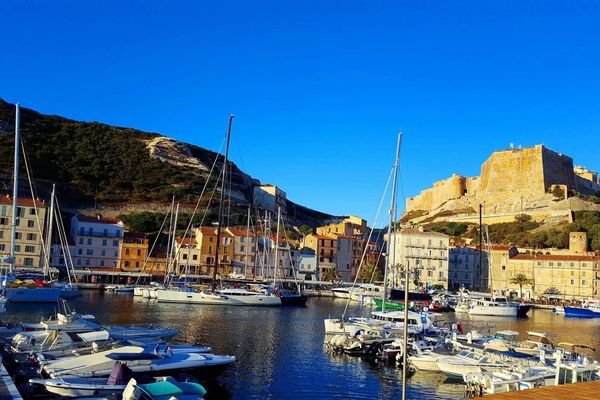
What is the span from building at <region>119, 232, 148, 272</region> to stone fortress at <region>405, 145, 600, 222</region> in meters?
81.9

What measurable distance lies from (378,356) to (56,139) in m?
122

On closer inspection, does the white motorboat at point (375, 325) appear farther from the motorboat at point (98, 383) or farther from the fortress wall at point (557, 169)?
the fortress wall at point (557, 169)

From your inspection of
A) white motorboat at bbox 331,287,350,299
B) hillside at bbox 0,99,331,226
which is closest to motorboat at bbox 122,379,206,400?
white motorboat at bbox 331,287,350,299

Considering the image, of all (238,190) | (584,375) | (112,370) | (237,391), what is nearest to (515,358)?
(584,375)

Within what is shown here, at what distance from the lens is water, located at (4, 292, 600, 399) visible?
2209 centimetres

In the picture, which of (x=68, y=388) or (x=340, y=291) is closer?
(x=68, y=388)

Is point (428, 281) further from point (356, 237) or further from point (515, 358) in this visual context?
point (515, 358)

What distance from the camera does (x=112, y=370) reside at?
1773 centimetres

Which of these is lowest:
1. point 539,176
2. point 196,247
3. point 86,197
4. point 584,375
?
point 584,375

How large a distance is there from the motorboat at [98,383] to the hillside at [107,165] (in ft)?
287

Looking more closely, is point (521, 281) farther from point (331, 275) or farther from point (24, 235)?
point (24, 235)

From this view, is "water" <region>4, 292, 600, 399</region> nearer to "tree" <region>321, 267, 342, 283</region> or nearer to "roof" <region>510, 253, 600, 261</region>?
"tree" <region>321, 267, 342, 283</region>

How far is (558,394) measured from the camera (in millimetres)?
7090

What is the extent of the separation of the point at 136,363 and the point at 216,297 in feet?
122
